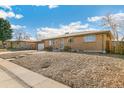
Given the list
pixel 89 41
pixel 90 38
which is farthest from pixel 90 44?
pixel 90 38

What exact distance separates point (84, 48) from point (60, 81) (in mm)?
12962

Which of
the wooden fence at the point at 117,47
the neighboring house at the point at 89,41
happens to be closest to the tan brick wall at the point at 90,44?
the neighboring house at the point at 89,41

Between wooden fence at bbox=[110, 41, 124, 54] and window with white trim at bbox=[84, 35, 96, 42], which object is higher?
window with white trim at bbox=[84, 35, 96, 42]

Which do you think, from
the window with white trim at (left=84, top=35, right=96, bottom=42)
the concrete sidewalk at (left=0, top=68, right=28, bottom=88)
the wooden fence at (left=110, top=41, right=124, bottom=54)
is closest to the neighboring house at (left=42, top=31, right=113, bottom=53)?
the window with white trim at (left=84, top=35, right=96, bottom=42)

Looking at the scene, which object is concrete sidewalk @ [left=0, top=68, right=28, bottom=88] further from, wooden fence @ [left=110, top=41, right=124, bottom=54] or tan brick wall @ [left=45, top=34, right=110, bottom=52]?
tan brick wall @ [left=45, top=34, right=110, bottom=52]

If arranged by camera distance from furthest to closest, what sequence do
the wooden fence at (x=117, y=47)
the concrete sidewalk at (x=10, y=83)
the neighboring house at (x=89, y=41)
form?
1. the neighboring house at (x=89, y=41)
2. the wooden fence at (x=117, y=47)
3. the concrete sidewalk at (x=10, y=83)

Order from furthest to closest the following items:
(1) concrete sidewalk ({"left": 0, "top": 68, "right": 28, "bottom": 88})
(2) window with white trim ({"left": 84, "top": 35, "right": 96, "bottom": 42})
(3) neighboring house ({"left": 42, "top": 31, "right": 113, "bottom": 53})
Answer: (2) window with white trim ({"left": 84, "top": 35, "right": 96, "bottom": 42}) → (3) neighboring house ({"left": 42, "top": 31, "right": 113, "bottom": 53}) → (1) concrete sidewalk ({"left": 0, "top": 68, "right": 28, "bottom": 88})

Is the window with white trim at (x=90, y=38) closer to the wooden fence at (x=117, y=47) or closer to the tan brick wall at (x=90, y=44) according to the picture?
the tan brick wall at (x=90, y=44)

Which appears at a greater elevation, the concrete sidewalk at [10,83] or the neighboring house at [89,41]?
the neighboring house at [89,41]

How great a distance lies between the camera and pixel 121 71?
243 inches

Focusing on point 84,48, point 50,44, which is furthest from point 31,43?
point 84,48

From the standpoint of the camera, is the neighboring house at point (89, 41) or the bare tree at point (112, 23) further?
the bare tree at point (112, 23)
